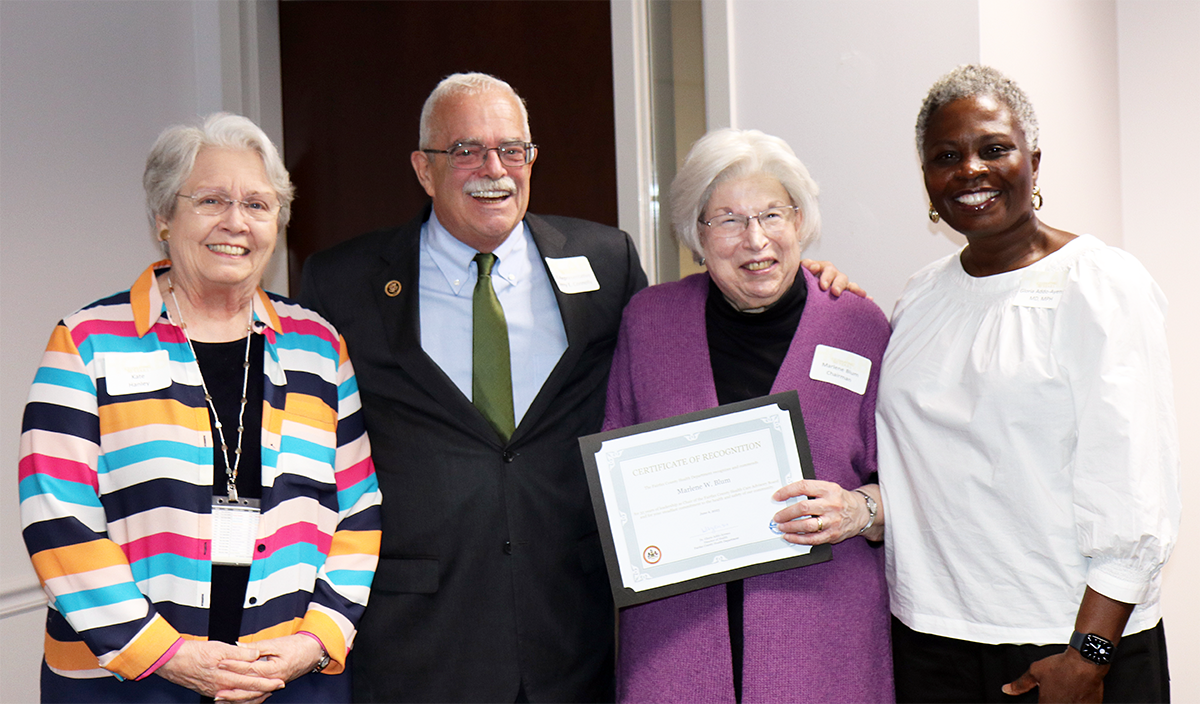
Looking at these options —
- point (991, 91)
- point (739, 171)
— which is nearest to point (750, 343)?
point (739, 171)

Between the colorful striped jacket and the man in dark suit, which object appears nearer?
the colorful striped jacket

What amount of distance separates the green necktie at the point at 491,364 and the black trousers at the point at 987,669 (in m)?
1.04

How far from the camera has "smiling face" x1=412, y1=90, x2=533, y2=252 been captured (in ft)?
7.36

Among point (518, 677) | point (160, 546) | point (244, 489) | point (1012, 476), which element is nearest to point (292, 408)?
point (244, 489)

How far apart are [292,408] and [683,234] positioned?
3.28ft

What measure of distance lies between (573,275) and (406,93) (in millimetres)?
1782

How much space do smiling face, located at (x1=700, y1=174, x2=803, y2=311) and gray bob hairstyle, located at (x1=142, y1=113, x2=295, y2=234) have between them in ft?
3.33

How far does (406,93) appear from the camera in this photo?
3721 millimetres

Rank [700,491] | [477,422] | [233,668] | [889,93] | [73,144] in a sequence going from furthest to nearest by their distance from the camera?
[73,144], [889,93], [477,422], [700,491], [233,668]

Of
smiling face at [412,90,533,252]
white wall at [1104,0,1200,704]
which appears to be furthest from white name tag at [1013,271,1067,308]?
white wall at [1104,0,1200,704]

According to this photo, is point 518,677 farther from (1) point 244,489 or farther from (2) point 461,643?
(1) point 244,489

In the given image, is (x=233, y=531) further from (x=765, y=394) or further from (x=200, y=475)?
(x=765, y=394)

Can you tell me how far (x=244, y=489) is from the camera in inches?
75.1

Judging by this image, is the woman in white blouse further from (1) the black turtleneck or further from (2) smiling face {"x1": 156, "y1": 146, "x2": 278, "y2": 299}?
(2) smiling face {"x1": 156, "y1": 146, "x2": 278, "y2": 299}
